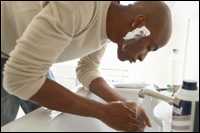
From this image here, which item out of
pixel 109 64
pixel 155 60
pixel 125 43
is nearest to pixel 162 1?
pixel 125 43

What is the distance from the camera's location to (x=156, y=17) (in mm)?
861

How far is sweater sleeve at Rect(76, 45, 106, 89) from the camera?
1198 millimetres

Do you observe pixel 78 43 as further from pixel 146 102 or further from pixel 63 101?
pixel 146 102

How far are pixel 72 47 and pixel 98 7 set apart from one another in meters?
0.16

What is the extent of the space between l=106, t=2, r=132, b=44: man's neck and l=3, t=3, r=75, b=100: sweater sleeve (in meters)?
0.14

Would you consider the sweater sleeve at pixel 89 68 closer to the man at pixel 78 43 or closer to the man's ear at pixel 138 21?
the man at pixel 78 43

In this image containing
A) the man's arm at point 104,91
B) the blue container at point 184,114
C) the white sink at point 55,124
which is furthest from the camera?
the man's arm at point 104,91

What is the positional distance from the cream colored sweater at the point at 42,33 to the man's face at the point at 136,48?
0.27ft

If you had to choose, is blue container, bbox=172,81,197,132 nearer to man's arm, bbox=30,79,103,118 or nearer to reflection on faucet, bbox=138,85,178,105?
reflection on faucet, bbox=138,85,178,105

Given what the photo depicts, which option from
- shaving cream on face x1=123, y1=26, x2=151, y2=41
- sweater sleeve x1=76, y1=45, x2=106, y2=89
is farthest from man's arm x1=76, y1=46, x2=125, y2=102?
shaving cream on face x1=123, y1=26, x2=151, y2=41

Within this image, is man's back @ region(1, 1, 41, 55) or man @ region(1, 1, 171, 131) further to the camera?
man's back @ region(1, 1, 41, 55)

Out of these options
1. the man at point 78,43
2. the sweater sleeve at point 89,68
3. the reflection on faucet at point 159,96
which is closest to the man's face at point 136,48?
the man at point 78,43

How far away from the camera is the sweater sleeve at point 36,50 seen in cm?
77

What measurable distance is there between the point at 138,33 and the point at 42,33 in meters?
0.27
